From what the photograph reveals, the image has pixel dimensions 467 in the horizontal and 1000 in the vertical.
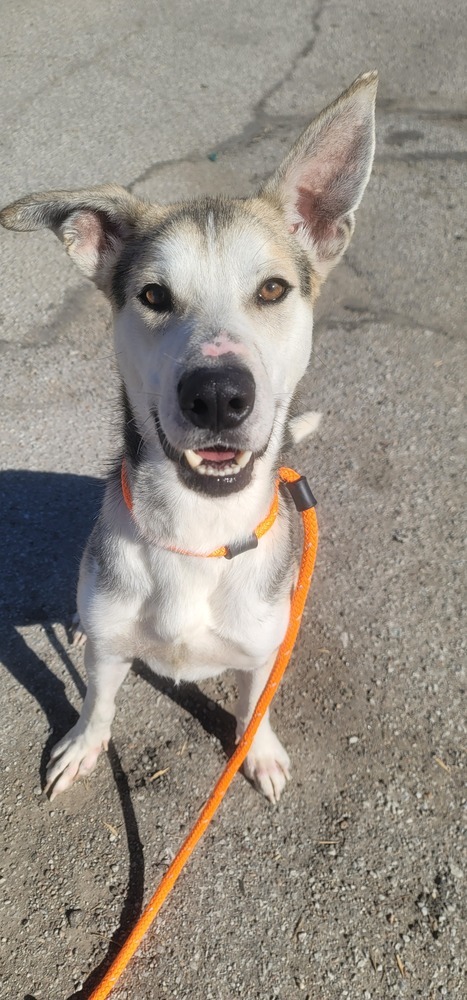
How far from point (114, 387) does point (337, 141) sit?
2528mm

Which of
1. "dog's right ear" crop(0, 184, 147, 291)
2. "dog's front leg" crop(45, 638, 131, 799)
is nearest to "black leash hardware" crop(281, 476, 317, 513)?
"dog's front leg" crop(45, 638, 131, 799)

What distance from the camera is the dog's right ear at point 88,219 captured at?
2.15 meters

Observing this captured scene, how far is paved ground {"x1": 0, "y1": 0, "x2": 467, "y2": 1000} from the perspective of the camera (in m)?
2.55

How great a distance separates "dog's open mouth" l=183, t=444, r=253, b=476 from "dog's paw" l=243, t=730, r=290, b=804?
1.42 m

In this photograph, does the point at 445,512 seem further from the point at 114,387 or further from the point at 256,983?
the point at 256,983

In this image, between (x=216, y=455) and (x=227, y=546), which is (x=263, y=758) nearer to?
(x=227, y=546)

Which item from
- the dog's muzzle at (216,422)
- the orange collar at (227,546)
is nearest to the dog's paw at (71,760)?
the orange collar at (227,546)

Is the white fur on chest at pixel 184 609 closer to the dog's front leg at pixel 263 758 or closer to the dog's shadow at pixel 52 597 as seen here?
the dog's front leg at pixel 263 758

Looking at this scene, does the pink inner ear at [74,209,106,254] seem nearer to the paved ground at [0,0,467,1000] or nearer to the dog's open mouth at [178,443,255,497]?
the dog's open mouth at [178,443,255,497]

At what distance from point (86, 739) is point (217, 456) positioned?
149 centimetres

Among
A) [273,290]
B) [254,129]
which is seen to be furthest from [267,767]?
[254,129]

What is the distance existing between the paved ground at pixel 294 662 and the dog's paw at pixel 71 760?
0.08m

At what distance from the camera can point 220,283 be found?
218cm

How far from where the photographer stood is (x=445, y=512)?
161 inches
